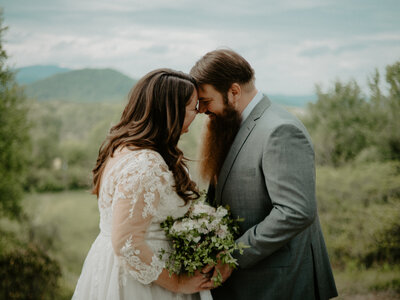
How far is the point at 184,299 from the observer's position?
215 cm

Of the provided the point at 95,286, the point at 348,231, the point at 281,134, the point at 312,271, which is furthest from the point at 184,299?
the point at 348,231

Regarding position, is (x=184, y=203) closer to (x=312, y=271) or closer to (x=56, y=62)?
(x=312, y=271)

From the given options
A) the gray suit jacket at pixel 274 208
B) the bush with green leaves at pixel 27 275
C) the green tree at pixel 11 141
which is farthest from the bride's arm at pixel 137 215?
the green tree at pixel 11 141

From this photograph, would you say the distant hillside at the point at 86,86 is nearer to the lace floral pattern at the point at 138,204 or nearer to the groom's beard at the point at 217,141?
the groom's beard at the point at 217,141

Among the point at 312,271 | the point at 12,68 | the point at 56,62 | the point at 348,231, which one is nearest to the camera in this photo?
the point at 312,271

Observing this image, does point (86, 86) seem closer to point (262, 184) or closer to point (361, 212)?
point (361, 212)

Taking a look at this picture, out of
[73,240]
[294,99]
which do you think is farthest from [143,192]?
[294,99]

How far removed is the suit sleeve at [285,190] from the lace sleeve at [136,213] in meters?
0.66

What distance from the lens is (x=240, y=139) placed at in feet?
7.71

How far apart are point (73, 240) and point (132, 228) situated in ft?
19.1

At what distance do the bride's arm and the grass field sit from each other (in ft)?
13.8

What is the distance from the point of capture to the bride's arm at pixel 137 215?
5.96ft

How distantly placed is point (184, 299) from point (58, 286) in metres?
4.08

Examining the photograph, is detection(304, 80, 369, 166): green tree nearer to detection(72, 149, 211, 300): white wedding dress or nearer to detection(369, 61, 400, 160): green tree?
detection(369, 61, 400, 160): green tree
